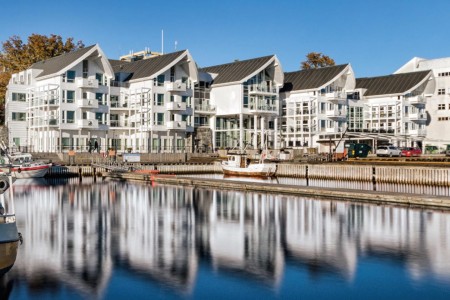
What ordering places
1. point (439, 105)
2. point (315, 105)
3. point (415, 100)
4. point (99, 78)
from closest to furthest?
point (99, 78) < point (315, 105) < point (415, 100) < point (439, 105)

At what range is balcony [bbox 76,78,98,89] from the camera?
7456 cm

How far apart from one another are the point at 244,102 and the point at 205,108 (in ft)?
20.1

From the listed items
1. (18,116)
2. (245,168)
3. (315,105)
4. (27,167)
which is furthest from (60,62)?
(315,105)

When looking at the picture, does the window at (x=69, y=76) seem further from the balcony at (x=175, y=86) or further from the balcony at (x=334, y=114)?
the balcony at (x=334, y=114)

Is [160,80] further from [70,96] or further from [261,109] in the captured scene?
[261,109]

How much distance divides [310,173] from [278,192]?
2028 cm

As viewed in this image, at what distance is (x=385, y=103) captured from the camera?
99.0 m

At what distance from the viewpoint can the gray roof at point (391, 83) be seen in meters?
97.8

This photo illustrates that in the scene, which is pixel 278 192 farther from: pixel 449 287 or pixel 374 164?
pixel 449 287

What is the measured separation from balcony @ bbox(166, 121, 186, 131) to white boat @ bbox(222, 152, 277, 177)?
12548 millimetres

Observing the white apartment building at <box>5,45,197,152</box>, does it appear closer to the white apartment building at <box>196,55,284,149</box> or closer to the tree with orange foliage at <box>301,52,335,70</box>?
the white apartment building at <box>196,55,284,149</box>

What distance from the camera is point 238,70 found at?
86688 millimetres

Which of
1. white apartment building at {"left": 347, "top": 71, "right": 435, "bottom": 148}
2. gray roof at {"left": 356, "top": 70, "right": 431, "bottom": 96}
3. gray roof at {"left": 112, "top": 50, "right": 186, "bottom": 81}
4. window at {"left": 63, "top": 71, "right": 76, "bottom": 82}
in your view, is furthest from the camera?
white apartment building at {"left": 347, "top": 71, "right": 435, "bottom": 148}

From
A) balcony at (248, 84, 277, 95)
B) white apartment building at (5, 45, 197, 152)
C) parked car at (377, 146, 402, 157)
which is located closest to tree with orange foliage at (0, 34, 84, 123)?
white apartment building at (5, 45, 197, 152)
